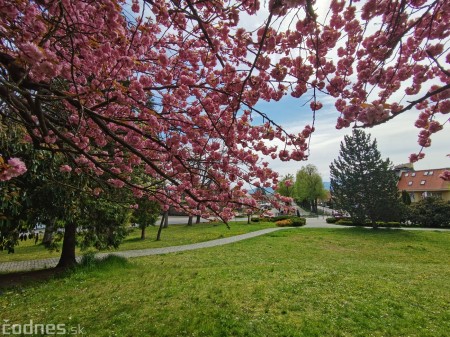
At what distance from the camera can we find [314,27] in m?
2.66

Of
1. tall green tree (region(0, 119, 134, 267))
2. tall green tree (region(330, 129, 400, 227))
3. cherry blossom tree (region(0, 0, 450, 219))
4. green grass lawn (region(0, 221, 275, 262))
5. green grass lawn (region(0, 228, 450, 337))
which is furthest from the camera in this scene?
tall green tree (region(330, 129, 400, 227))

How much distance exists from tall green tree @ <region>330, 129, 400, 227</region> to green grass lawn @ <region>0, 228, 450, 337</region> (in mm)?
13875

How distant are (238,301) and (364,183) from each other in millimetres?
20816

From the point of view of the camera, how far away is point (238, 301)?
5641mm

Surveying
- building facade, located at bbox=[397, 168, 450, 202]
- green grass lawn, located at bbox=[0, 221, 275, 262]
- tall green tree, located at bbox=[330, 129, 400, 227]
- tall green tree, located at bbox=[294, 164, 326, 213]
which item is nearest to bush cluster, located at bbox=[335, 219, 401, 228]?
tall green tree, located at bbox=[330, 129, 400, 227]

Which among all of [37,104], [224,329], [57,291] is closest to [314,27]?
[37,104]

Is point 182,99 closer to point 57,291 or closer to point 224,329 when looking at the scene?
point 224,329

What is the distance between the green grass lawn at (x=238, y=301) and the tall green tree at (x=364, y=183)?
546 inches

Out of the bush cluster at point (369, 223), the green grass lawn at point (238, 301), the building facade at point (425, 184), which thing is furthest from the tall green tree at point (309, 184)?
the green grass lawn at point (238, 301)

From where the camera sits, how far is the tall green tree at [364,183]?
2228 centimetres

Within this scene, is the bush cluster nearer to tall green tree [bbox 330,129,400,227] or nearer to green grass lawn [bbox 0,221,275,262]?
tall green tree [bbox 330,129,400,227]

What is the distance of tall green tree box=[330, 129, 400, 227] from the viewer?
22281 mm

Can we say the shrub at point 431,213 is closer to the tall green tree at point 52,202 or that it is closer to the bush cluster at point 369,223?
the bush cluster at point 369,223

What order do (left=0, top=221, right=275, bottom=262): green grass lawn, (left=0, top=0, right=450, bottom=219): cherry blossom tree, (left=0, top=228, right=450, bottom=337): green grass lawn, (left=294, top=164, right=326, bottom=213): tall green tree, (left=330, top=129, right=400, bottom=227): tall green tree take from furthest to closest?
1. (left=294, top=164, right=326, bottom=213): tall green tree
2. (left=330, top=129, right=400, bottom=227): tall green tree
3. (left=0, top=221, right=275, bottom=262): green grass lawn
4. (left=0, top=228, right=450, bottom=337): green grass lawn
5. (left=0, top=0, right=450, bottom=219): cherry blossom tree
